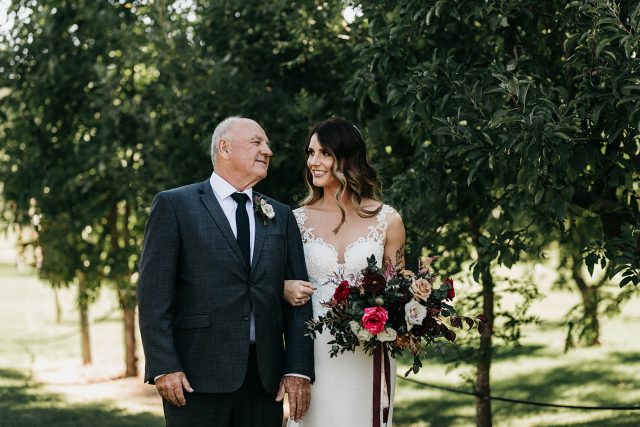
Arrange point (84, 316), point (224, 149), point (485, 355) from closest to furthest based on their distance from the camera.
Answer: point (224, 149), point (485, 355), point (84, 316)

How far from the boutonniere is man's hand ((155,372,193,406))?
836mm

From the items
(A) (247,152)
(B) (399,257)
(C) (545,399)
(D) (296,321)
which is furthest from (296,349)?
(C) (545,399)

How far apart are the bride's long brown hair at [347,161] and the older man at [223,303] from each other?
1.51 feet

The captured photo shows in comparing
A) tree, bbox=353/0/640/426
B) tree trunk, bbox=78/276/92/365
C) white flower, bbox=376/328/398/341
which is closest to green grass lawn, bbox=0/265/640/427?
tree trunk, bbox=78/276/92/365

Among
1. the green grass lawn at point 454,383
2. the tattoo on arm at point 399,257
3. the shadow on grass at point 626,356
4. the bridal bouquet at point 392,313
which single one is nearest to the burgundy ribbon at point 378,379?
the bridal bouquet at point 392,313

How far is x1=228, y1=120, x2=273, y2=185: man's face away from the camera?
14.2 feet

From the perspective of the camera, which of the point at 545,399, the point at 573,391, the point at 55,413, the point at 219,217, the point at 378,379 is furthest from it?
the point at 573,391

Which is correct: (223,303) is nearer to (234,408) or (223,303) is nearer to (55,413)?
(234,408)

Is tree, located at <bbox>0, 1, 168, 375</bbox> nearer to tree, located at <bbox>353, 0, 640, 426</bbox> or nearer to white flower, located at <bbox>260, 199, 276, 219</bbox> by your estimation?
tree, located at <bbox>353, 0, 640, 426</bbox>

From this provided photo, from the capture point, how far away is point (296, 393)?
4.32 m

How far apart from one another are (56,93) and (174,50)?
8.41 feet

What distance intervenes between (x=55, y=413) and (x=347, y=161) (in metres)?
6.31

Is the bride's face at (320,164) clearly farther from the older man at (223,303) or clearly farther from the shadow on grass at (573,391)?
the shadow on grass at (573,391)

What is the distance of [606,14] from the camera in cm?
449
